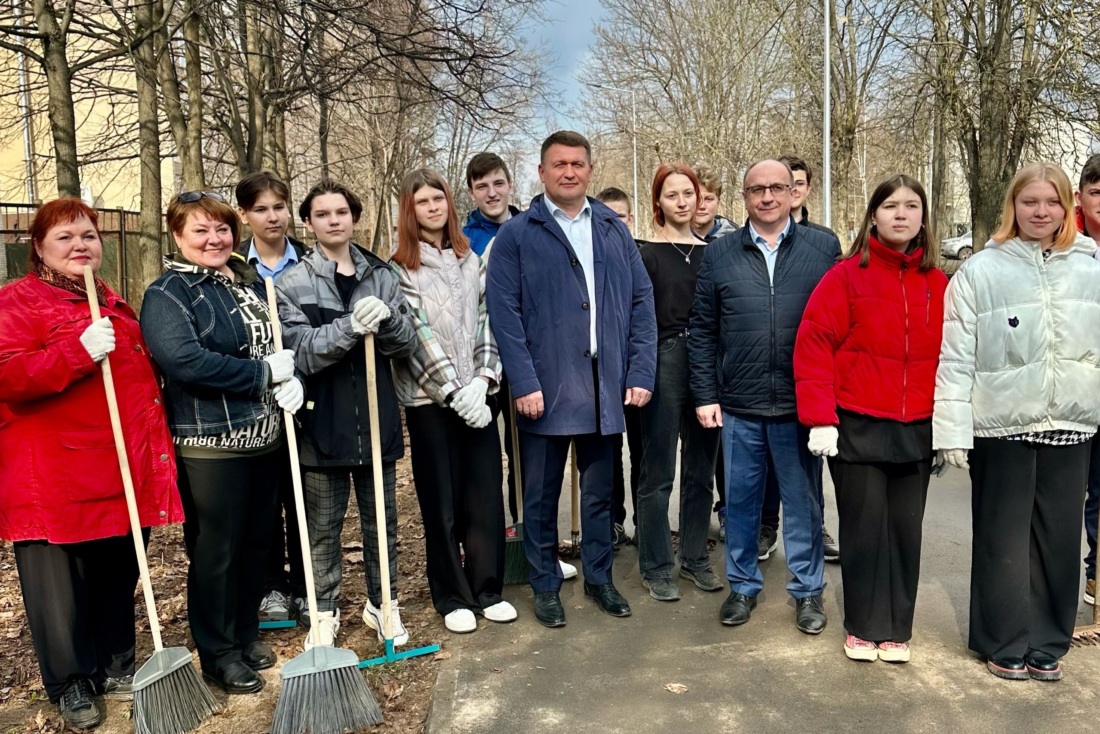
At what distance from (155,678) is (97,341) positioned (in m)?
1.23

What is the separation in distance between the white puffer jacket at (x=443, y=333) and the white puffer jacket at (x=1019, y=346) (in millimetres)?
1998

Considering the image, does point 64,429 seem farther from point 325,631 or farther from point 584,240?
point 584,240

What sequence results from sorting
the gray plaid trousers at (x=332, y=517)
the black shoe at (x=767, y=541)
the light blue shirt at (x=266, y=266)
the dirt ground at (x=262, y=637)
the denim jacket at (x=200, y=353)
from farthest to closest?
the black shoe at (x=767, y=541), the light blue shirt at (x=266, y=266), the gray plaid trousers at (x=332, y=517), the dirt ground at (x=262, y=637), the denim jacket at (x=200, y=353)

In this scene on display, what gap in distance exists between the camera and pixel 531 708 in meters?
3.44

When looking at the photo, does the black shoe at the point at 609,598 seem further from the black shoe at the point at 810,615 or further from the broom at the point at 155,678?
the broom at the point at 155,678

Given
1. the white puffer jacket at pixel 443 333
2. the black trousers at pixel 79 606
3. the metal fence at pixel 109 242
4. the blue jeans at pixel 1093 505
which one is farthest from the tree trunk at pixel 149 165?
the blue jeans at pixel 1093 505

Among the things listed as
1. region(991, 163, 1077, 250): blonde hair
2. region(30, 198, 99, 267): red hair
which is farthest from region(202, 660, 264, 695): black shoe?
region(991, 163, 1077, 250): blonde hair

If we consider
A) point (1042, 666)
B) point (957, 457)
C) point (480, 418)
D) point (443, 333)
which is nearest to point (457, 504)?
point (480, 418)

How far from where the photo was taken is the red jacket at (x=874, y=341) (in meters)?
3.58

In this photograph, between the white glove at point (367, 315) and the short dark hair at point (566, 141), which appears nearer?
the white glove at point (367, 315)

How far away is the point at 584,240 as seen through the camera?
4270 mm

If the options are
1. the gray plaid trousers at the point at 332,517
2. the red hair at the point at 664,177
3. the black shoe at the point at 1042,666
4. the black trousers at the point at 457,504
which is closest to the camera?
the black shoe at the point at 1042,666

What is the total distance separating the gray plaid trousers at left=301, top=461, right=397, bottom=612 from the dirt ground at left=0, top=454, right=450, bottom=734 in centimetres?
30

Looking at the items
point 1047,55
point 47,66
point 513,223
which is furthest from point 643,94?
point 513,223
